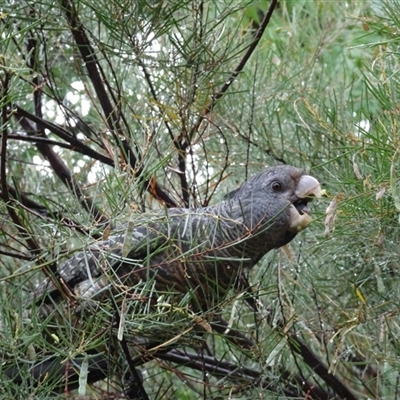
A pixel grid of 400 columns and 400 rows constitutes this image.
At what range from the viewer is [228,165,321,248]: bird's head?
1874mm

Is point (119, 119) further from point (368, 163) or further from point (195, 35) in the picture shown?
point (368, 163)

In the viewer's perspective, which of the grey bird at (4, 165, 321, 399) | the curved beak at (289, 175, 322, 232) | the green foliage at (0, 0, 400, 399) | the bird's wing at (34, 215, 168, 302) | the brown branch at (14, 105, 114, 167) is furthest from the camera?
the brown branch at (14, 105, 114, 167)

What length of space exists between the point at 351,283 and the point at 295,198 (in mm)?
264

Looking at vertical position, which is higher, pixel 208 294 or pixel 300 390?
pixel 208 294

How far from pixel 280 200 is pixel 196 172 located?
265mm

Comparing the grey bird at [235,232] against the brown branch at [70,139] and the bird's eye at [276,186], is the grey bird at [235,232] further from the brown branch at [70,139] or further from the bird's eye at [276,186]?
the brown branch at [70,139]

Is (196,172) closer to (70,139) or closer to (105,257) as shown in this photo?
(70,139)

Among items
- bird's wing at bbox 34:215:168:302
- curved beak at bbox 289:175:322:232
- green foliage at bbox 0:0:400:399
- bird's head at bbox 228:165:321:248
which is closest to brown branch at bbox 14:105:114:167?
green foliage at bbox 0:0:400:399

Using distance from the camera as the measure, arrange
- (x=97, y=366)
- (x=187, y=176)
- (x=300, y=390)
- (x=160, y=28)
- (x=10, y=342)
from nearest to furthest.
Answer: (x=10, y=342) → (x=97, y=366) → (x=160, y=28) → (x=300, y=390) → (x=187, y=176)

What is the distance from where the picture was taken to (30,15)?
5.96 ft

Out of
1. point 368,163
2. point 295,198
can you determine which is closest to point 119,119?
point 295,198

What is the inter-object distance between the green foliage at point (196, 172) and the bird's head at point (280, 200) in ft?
0.18

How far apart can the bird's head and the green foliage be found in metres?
0.06

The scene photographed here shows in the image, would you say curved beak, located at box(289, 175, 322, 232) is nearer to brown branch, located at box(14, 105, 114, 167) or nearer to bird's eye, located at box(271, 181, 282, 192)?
bird's eye, located at box(271, 181, 282, 192)
